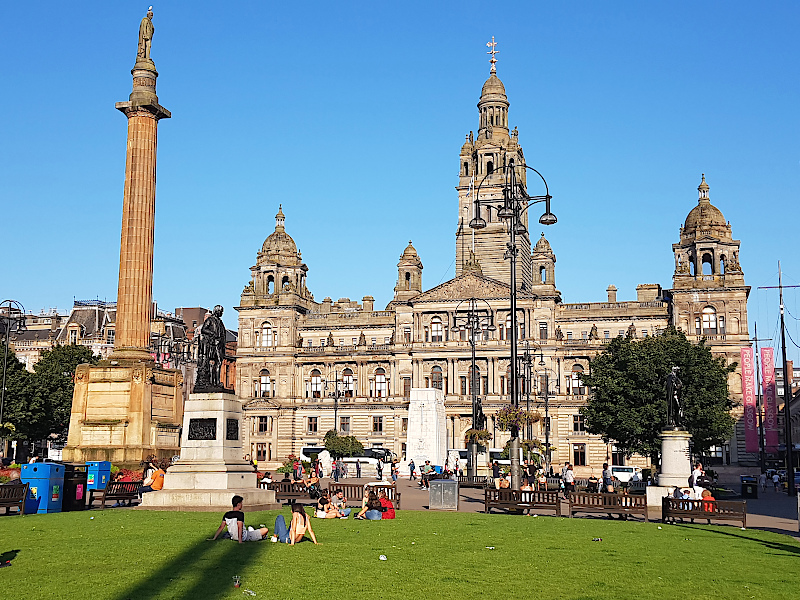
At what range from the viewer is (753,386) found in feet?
281

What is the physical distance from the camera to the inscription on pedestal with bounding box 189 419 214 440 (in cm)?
2562

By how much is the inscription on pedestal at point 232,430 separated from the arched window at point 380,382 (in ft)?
247

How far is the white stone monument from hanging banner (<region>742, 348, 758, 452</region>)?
124 ft

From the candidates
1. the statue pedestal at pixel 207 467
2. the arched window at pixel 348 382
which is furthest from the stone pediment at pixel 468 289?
the statue pedestal at pixel 207 467

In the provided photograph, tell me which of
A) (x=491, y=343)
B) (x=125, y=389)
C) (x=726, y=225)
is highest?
(x=726, y=225)

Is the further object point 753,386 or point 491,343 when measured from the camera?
point 491,343

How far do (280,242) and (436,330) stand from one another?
879 inches

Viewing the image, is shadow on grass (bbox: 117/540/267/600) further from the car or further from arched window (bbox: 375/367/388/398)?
arched window (bbox: 375/367/388/398)

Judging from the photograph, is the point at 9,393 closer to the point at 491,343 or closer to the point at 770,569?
the point at 491,343

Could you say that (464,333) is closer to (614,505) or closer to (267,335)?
(267,335)

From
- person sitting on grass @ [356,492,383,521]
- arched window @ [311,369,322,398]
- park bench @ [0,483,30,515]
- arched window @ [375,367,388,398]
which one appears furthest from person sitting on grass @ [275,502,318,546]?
arched window @ [311,369,322,398]

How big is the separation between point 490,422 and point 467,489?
161 ft

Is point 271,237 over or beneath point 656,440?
over

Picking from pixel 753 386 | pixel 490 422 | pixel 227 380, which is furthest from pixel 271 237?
pixel 753 386
